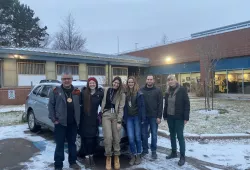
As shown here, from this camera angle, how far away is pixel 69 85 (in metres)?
5.12

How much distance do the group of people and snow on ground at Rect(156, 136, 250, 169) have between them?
791 mm

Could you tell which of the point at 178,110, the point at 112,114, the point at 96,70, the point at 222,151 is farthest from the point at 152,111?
the point at 96,70

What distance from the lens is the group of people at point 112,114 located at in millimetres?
5004

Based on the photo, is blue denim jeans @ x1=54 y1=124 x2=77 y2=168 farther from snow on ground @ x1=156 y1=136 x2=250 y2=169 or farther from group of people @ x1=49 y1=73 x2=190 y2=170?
snow on ground @ x1=156 y1=136 x2=250 y2=169

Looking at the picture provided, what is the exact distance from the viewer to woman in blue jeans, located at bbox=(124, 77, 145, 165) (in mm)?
5395

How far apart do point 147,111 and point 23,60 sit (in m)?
16.9

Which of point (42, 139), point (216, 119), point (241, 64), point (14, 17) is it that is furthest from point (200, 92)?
point (14, 17)

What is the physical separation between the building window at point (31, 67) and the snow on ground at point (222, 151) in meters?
15.8

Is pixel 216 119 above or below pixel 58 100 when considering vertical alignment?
below

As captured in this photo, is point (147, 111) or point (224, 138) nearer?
point (147, 111)

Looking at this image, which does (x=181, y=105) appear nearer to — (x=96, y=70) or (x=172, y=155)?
(x=172, y=155)

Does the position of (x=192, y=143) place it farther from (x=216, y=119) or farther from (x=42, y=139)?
(x=42, y=139)

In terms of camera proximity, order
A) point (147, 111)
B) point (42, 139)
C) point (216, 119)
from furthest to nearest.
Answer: point (216, 119), point (42, 139), point (147, 111)

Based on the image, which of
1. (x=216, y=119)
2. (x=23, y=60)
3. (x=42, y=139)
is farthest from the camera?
(x=23, y=60)
